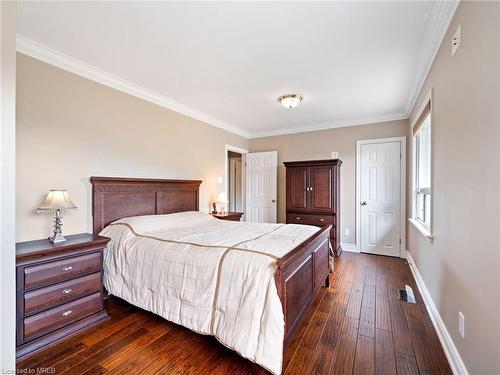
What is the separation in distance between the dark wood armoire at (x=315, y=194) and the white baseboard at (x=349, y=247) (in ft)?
0.63

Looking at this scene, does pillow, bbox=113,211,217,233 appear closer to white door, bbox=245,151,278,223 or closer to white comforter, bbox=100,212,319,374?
white comforter, bbox=100,212,319,374

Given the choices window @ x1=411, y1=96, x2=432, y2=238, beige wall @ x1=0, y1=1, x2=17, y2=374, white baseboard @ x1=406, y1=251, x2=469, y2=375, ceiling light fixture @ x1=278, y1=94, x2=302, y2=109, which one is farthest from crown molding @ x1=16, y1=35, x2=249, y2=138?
white baseboard @ x1=406, y1=251, x2=469, y2=375

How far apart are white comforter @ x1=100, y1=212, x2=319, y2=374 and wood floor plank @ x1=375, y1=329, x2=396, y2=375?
2.46ft

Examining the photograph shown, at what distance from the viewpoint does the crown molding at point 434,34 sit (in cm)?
164

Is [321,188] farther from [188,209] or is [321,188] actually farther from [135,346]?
[135,346]

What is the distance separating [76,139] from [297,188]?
11.1 ft

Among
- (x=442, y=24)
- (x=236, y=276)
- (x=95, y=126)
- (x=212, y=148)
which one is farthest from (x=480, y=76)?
(x=212, y=148)

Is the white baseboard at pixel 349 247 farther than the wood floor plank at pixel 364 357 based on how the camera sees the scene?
Yes

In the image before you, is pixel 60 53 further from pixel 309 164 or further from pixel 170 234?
pixel 309 164

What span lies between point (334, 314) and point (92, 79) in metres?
3.47

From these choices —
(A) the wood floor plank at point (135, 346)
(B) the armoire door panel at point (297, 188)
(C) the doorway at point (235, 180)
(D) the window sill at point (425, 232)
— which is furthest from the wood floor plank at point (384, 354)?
(C) the doorway at point (235, 180)

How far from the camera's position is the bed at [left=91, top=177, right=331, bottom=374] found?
1.48 meters

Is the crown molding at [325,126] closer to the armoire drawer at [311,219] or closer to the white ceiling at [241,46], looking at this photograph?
the white ceiling at [241,46]

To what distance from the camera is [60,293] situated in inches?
74.2
